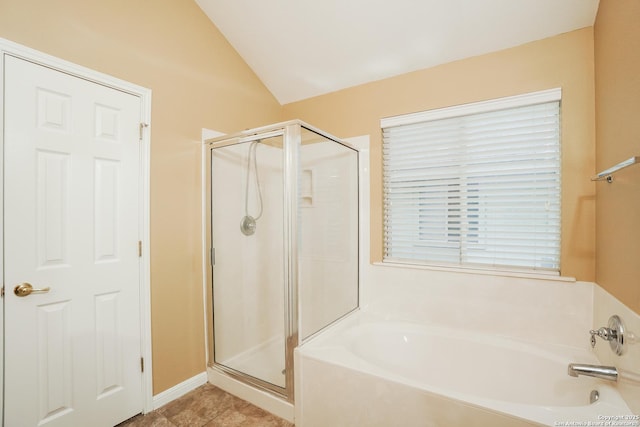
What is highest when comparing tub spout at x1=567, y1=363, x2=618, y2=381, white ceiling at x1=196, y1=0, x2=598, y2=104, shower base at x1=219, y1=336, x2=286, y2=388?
white ceiling at x1=196, y1=0, x2=598, y2=104

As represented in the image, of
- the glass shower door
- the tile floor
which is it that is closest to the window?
the glass shower door

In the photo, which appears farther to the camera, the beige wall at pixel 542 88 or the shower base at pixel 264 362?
the shower base at pixel 264 362

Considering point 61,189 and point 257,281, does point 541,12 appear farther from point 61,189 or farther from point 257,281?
point 61,189

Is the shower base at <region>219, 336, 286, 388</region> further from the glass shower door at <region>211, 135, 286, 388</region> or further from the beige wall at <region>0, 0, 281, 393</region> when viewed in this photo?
the beige wall at <region>0, 0, 281, 393</region>

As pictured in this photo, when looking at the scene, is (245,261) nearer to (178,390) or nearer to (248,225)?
(248,225)

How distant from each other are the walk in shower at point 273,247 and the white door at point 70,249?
580 millimetres

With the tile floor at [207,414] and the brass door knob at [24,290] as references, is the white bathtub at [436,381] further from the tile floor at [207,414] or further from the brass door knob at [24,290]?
the brass door knob at [24,290]

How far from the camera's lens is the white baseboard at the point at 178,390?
1.94 metres

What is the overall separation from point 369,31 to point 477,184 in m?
1.37

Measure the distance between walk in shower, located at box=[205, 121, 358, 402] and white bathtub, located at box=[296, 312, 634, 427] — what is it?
21cm

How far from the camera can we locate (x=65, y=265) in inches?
61.5

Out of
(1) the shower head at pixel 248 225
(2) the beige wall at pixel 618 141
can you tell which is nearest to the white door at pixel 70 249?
(1) the shower head at pixel 248 225

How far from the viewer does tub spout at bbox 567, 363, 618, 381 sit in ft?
4.38

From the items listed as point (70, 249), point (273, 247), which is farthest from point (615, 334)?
point (70, 249)
